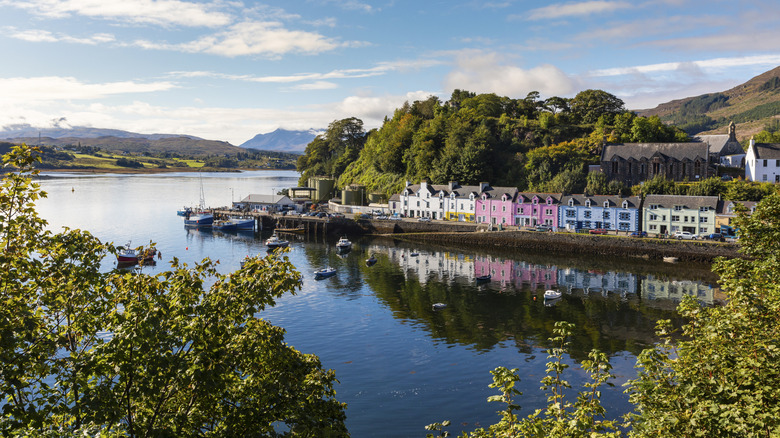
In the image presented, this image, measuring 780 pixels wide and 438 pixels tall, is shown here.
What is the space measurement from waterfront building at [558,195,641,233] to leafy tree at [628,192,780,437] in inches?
2595

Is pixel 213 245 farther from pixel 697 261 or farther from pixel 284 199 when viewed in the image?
pixel 697 261

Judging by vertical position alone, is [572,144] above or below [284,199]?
above

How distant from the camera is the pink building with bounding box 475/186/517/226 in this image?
3346 inches

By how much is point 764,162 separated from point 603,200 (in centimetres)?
2639

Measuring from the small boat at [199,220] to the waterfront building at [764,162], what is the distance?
93454mm

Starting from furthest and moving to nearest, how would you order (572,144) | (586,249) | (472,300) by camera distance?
(572,144), (586,249), (472,300)

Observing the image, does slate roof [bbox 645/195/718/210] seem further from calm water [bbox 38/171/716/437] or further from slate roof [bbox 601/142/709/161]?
slate roof [bbox 601/142/709/161]

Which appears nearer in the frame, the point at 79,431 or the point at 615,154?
the point at 79,431

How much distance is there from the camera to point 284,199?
114125mm

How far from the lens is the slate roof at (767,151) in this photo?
79312 millimetres

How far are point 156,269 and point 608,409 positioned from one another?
53483mm

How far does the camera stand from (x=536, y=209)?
82500 mm

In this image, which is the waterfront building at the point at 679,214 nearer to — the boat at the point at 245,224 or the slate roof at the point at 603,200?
the slate roof at the point at 603,200

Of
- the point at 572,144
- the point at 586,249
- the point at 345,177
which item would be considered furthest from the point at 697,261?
the point at 345,177
